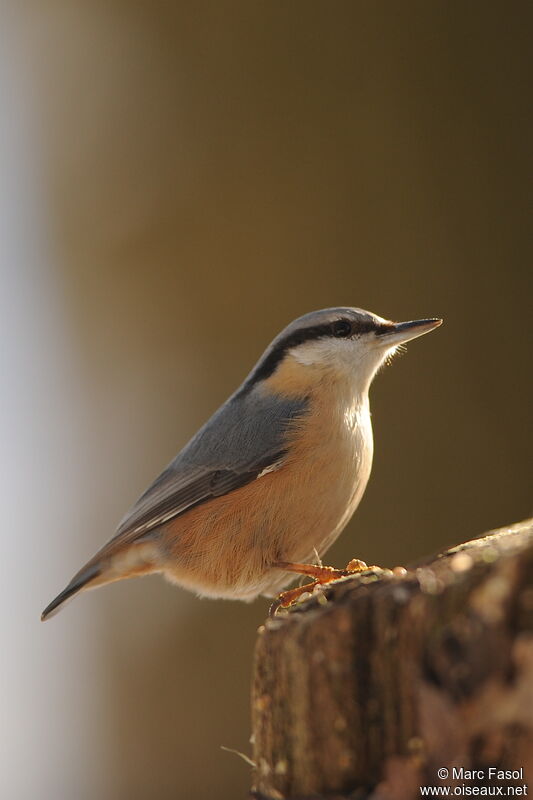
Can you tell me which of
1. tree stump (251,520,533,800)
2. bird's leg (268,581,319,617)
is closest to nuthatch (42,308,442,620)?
bird's leg (268,581,319,617)

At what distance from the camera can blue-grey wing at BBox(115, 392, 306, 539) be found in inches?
99.2

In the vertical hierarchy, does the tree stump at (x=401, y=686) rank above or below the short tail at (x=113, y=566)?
above

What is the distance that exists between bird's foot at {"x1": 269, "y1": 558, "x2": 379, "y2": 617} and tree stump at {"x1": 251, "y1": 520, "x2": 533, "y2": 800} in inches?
27.6

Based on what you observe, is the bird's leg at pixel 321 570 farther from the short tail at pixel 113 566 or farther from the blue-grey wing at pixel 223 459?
the short tail at pixel 113 566

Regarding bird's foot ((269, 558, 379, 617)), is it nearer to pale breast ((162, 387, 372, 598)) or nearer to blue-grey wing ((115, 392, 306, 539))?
pale breast ((162, 387, 372, 598))

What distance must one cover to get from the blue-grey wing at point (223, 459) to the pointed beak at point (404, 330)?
36 cm

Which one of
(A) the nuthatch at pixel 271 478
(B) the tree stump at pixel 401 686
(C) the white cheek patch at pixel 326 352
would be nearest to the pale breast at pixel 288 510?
(A) the nuthatch at pixel 271 478

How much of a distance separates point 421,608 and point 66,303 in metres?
4.17

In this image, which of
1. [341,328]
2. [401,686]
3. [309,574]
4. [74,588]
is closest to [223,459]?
[309,574]

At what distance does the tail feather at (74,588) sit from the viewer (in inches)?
109

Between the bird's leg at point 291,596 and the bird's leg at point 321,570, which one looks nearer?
the bird's leg at point 291,596

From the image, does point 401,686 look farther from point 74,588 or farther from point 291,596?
point 74,588

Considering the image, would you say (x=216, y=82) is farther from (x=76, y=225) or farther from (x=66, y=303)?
(x=66, y=303)

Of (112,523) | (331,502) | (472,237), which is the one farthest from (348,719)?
(112,523)
